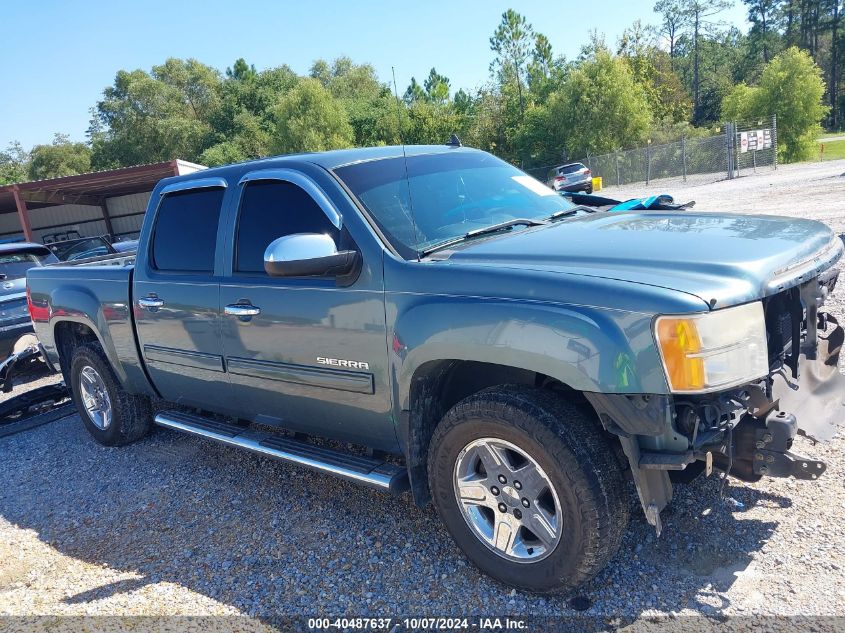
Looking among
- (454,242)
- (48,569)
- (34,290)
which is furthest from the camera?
(34,290)

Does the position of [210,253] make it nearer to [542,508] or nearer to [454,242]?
[454,242]

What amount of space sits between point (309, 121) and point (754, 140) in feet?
77.5

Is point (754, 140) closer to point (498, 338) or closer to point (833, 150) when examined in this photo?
point (833, 150)

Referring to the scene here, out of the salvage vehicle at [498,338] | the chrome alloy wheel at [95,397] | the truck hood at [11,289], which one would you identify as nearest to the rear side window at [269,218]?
the salvage vehicle at [498,338]

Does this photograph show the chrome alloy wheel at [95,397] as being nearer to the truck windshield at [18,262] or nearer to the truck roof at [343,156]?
the truck roof at [343,156]

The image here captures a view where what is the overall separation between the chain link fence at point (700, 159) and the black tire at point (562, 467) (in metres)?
28.8

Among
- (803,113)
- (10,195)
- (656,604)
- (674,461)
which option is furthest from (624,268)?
(803,113)

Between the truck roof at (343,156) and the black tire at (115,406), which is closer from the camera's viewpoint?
the truck roof at (343,156)

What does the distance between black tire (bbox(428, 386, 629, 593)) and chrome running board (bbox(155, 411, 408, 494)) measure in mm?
427

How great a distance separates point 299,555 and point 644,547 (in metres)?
1.72

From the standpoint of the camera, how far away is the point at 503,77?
54.6 m

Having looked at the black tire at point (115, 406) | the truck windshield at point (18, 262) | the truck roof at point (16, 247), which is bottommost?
the black tire at point (115, 406)

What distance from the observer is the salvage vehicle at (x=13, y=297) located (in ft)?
24.9

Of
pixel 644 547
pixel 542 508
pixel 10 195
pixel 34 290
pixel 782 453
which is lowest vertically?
pixel 644 547
